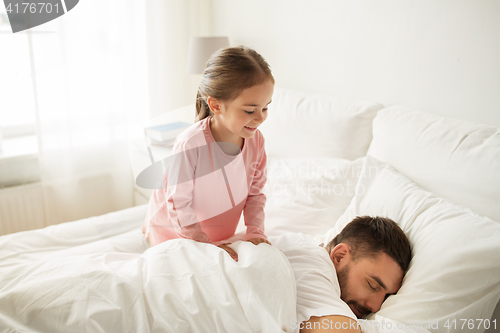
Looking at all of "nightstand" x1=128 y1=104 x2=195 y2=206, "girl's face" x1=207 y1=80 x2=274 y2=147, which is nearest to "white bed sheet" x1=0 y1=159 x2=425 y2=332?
"girl's face" x1=207 y1=80 x2=274 y2=147

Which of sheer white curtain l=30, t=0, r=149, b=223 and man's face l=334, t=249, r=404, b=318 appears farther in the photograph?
sheer white curtain l=30, t=0, r=149, b=223

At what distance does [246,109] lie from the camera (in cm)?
97

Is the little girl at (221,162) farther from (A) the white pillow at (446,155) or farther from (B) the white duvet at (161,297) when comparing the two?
(A) the white pillow at (446,155)

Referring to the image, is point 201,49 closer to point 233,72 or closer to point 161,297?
point 233,72

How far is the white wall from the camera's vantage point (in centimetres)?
124

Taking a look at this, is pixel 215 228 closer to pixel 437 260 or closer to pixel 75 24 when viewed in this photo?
pixel 437 260

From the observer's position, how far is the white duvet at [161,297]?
2.44ft

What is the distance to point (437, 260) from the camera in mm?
879

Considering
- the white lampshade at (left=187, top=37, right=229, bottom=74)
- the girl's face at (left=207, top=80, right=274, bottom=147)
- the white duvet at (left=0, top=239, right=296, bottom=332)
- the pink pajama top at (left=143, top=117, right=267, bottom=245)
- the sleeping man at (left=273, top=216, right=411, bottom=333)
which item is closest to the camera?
the white duvet at (left=0, top=239, right=296, bottom=332)

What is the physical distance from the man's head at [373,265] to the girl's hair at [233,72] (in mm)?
502

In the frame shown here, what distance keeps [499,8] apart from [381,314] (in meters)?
1.00

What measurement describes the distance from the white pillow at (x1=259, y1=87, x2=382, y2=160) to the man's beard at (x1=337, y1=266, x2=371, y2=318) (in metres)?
0.64

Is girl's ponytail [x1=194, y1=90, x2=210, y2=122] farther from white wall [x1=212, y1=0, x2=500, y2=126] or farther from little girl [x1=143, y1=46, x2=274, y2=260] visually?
white wall [x1=212, y1=0, x2=500, y2=126]

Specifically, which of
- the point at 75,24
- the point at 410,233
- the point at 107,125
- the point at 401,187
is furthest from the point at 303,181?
the point at 75,24
